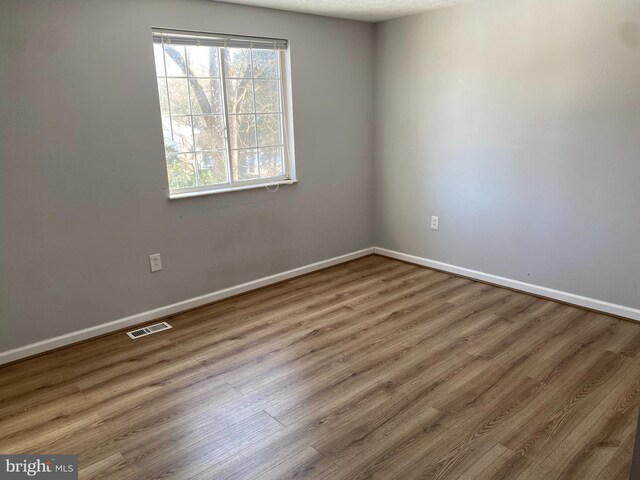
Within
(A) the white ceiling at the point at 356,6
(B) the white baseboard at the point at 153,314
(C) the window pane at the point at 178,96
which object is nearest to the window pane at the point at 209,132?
(C) the window pane at the point at 178,96

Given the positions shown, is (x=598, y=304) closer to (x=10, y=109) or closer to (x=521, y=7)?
(x=521, y=7)

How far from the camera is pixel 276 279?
155 inches

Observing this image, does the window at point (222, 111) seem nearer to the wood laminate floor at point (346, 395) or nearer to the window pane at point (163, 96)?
the window pane at point (163, 96)

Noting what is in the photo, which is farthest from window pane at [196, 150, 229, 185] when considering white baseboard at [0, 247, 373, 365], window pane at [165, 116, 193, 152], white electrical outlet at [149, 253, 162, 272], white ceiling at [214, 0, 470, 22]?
white ceiling at [214, 0, 470, 22]

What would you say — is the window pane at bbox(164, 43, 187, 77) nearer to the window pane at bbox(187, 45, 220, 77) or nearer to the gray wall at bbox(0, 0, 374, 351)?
the window pane at bbox(187, 45, 220, 77)

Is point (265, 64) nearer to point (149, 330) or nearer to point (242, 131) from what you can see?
point (242, 131)

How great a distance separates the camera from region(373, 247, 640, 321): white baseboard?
313 cm

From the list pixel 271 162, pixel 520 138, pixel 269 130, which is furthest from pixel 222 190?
pixel 520 138

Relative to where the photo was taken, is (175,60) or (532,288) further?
Answer: (532,288)

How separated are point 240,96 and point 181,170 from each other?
73 centimetres

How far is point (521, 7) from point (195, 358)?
319cm

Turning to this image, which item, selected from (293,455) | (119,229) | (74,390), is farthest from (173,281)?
(293,455)

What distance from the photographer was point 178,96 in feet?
10.5

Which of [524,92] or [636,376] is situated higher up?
[524,92]
